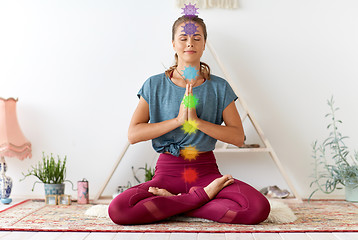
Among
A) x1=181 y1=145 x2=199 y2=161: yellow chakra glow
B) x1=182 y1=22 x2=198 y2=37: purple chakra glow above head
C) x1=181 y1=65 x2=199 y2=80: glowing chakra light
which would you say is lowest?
x1=181 y1=145 x2=199 y2=161: yellow chakra glow

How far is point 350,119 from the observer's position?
317 centimetres

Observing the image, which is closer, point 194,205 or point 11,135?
point 194,205

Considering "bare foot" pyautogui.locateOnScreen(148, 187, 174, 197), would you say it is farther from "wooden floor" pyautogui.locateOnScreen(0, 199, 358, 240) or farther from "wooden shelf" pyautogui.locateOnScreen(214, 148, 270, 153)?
"wooden shelf" pyautogui.locateOnScreen(214, 148, 270, 153)

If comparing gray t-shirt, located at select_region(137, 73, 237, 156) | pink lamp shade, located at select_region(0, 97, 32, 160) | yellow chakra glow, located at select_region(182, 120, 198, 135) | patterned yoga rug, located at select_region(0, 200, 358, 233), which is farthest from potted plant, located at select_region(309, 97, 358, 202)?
pink lamp shade, located at select_region(0, 97, 32, 160)

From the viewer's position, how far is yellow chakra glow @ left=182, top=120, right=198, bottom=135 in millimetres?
2250

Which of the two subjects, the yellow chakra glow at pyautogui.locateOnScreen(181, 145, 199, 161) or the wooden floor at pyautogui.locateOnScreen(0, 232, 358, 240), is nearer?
the wooden floor at pyautogui.locateOnScreen(0, 232, 358, 240)

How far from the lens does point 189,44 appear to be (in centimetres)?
233

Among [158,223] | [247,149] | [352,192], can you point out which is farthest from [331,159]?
[158,223]

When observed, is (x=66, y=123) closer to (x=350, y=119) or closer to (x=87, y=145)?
(x=87, y=145)

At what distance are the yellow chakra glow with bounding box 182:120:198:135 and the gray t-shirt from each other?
0.01 meters

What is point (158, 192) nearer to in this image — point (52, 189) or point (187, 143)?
point (187, 143)

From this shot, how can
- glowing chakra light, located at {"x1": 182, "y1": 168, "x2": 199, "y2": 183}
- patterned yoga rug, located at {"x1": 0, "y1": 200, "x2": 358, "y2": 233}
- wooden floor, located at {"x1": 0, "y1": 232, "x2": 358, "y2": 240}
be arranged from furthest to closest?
glowing chakra light, located at {"x1": 182, "y1": 168, "x2": 199, "y2": 183} → patterned yoga rug, located at {"x1": 0, "y1": 200, "x2": 358, "y2": 233} → wooden floor, located at {"x1": 0, "y1": 232, "x2": 358, "y2": 240}

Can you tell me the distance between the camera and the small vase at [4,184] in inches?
117

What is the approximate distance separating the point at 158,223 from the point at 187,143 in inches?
14.8
